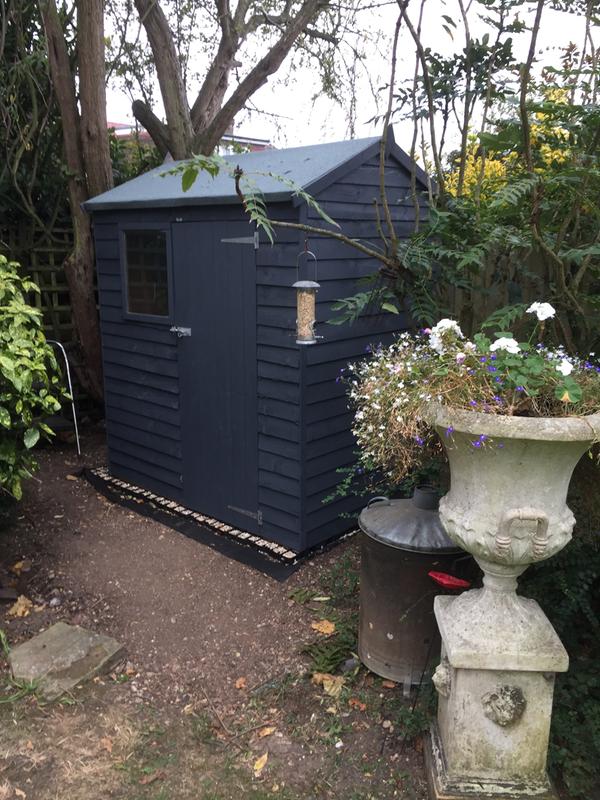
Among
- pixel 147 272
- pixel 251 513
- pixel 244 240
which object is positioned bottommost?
pixel 251 513

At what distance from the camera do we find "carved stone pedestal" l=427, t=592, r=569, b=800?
2.06 meters

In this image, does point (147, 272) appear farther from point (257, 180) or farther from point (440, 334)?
point (440, 334)

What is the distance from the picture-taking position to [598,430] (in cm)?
184

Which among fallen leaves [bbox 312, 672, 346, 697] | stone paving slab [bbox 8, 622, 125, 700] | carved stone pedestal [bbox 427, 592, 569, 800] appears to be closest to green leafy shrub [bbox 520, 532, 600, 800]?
carved stone pedestal [bbox 427, 592, 569, 800]

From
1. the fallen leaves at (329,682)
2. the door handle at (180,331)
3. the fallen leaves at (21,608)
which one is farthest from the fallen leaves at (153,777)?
the door handle at (180,331)

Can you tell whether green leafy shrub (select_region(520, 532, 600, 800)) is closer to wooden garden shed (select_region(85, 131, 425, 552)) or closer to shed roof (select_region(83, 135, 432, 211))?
wooden garden shed (select_region(85, 131, 425, 552))

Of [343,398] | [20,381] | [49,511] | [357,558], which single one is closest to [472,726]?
[357,558]

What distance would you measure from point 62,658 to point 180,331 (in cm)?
212

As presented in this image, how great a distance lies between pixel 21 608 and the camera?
3.40 m

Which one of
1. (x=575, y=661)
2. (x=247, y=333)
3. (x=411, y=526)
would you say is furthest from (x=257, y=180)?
(x=575, y=661)

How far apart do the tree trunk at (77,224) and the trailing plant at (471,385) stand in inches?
165

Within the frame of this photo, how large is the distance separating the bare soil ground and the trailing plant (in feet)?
3.70

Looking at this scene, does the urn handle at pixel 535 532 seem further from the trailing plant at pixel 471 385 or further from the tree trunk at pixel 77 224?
the tree trunk at pixel 77 224

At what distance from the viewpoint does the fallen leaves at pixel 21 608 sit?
337cm
